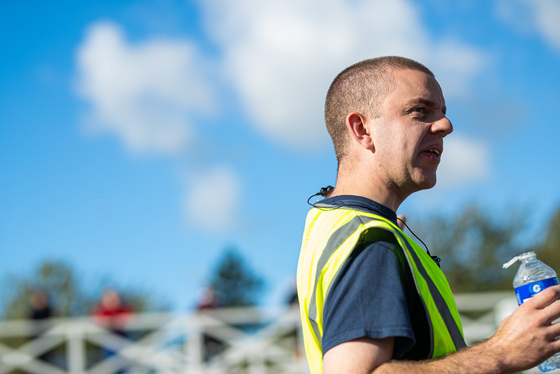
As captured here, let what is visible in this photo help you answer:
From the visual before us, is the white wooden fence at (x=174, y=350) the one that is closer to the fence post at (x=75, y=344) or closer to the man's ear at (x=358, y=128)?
the fence post at (x=75, y=344)

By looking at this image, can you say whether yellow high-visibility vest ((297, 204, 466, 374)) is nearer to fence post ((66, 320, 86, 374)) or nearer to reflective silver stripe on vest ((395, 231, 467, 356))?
reflective silver stripe on vest ((395, 231, 467, 356))

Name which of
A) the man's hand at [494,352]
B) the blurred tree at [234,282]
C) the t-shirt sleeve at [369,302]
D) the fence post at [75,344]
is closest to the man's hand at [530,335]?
the man's hand at [494,352]

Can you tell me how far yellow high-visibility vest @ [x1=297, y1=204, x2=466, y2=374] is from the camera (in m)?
2.29

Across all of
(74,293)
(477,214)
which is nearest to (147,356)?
(74,293)

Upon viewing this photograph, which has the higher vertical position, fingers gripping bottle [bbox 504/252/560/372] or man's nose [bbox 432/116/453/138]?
man's nose [bbox 432/116/453/138]

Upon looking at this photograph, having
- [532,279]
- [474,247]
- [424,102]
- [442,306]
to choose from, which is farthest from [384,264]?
[474,247]

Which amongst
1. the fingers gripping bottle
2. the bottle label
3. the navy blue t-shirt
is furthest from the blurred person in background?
the navy blue t-shirt

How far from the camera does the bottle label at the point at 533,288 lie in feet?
8.22

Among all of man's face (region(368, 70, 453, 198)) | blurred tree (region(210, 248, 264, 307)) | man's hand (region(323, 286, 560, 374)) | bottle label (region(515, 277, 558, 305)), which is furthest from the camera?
blurred tree (region(210, 248, 264, 307))

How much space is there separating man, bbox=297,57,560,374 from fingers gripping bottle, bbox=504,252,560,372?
0.75 ft

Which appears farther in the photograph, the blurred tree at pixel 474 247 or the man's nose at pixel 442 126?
the blurred tree at pixel 474 247

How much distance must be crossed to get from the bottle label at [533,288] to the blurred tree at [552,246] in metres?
37.8

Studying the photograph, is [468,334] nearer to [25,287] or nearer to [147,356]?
[147,356]

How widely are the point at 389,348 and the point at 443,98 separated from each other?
1.07m
